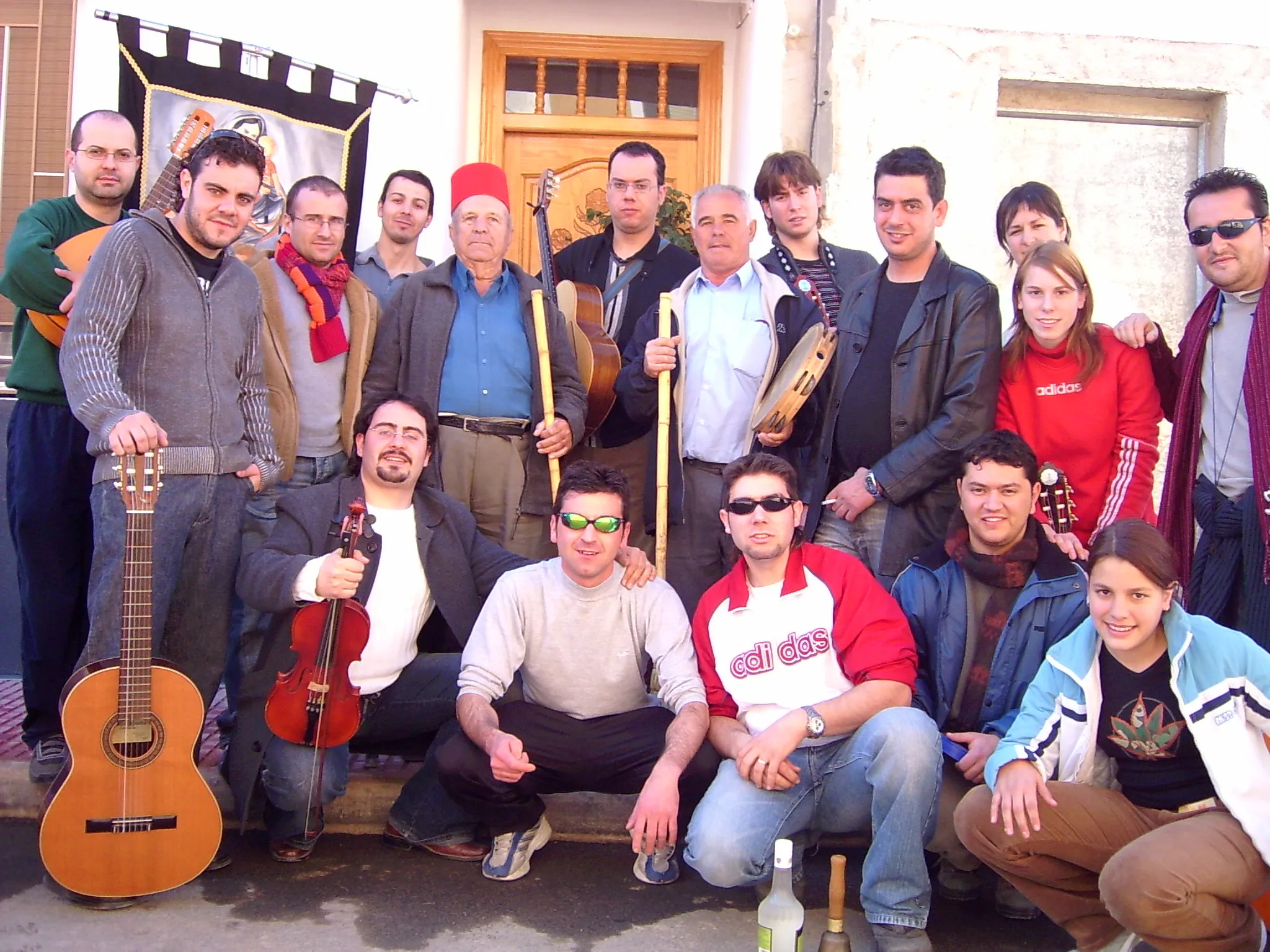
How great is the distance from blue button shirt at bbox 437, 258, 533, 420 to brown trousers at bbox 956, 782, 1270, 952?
2.11 metres

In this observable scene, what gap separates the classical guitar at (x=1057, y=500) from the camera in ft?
11.9

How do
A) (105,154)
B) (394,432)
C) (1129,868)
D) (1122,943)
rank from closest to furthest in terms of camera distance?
(1129,868) → (1122,943) → (394,432) → (105,154)

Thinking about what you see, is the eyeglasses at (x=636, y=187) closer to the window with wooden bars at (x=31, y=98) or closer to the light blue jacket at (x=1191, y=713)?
the light blue jacket at (x=1191, y=713)

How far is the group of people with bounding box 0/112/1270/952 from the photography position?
9.88 ft

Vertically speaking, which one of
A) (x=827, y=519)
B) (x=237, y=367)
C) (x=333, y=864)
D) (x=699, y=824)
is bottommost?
(x=333, y=864)

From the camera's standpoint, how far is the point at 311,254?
4.34m

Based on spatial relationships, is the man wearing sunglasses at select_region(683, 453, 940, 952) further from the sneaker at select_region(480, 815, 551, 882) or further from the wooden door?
the wooden door

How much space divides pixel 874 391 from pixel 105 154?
271 centimetres

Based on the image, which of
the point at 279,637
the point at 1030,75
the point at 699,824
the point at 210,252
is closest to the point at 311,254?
the point at 210,252

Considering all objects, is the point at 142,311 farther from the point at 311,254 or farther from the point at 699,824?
the point at 699,824

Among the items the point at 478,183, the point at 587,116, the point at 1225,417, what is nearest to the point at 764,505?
the point at 1225,417

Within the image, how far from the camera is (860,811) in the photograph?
3258 millimetres

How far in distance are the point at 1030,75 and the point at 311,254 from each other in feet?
13.0

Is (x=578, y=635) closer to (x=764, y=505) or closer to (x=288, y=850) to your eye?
(x=764, y=505)
